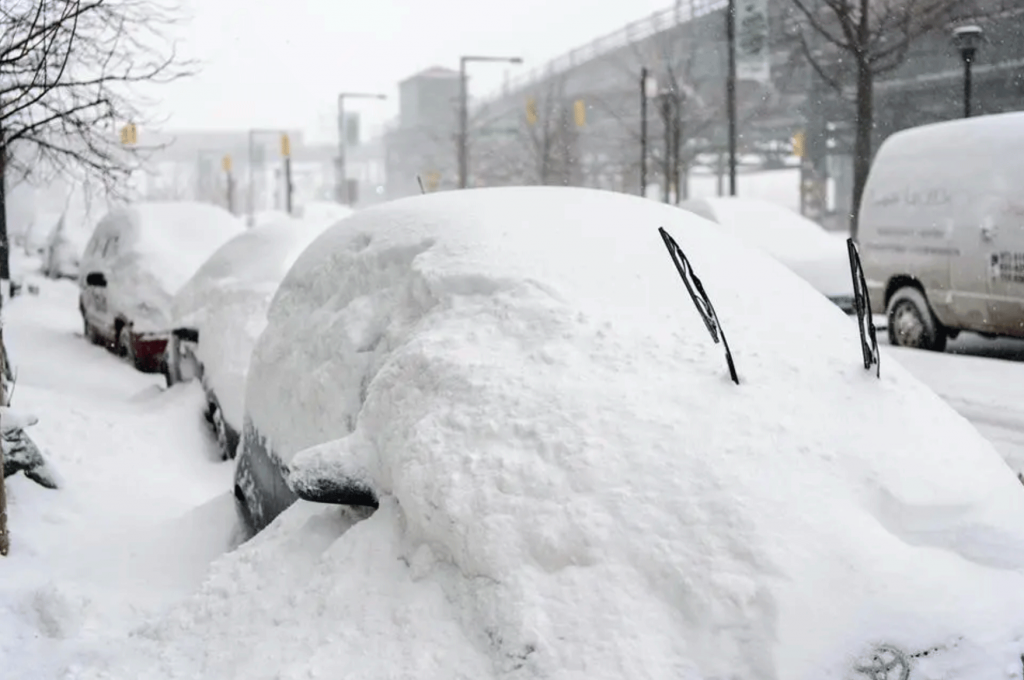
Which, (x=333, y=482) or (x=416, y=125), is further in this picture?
(x=416, y=125)

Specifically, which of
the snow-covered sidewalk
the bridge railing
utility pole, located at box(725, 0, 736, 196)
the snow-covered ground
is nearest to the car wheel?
the snow-covered sidewalk

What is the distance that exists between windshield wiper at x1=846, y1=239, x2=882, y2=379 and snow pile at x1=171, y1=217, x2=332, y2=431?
480 centimetres

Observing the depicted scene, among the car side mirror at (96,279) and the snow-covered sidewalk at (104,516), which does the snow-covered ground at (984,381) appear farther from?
Result: the car side mirror at (96,279)

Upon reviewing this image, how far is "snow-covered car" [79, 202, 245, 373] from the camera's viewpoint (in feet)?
40.2

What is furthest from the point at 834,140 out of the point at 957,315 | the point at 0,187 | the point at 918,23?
the point at 0,187

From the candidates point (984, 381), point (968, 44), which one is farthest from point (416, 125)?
point (984, 381)

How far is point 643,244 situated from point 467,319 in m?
0.79

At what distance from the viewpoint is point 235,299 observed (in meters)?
9.14

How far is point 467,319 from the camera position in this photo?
3756 mm

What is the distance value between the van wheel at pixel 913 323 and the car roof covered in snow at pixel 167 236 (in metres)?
7.63

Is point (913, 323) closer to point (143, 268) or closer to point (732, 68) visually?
point (143, 268)

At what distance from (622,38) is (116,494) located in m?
34.8

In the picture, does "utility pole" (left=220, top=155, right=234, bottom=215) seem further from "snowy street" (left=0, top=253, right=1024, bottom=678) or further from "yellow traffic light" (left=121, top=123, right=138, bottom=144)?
"snowy street" (left=0, top=253, right=1024, bottom=678)

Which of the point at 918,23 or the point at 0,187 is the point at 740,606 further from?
the point at 918,23
